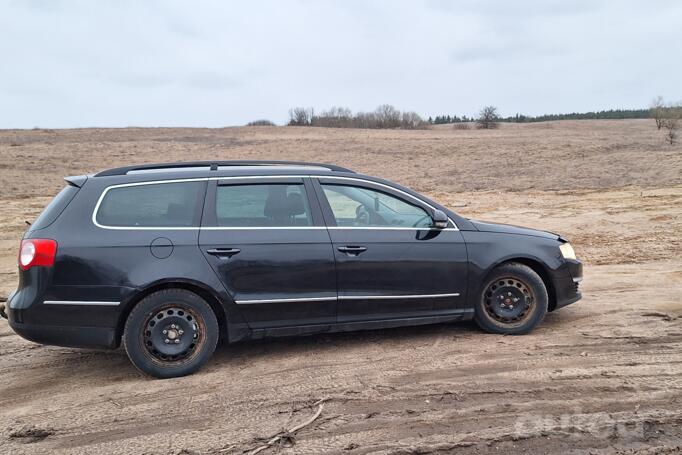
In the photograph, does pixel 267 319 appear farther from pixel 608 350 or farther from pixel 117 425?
pixel 608 350

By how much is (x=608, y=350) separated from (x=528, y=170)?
1603 centimetres

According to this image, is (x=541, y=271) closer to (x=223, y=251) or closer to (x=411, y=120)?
(x=223, y=251)

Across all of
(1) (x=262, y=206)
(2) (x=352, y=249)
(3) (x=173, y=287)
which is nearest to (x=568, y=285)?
(2) (x=352, y=249)

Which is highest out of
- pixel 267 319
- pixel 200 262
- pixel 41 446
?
pixel 200 262

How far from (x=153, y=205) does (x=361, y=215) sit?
1.77 m

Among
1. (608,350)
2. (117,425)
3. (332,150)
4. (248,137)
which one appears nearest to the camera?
(117,425)

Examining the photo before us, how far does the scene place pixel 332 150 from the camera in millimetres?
27109

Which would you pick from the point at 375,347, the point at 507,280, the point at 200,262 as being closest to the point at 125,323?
the point at 200,262

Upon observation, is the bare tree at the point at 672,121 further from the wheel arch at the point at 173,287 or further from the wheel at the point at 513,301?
the wheel arch at the point at 173,287

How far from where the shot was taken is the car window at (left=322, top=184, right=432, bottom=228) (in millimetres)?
5168

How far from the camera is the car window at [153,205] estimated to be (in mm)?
4668

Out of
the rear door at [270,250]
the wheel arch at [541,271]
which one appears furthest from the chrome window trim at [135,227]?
the wheel arch at [541,271]

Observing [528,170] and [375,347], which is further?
[528,170]

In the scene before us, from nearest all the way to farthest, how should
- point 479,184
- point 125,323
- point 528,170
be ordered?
point 125,323
point 479,184
point 528,170
